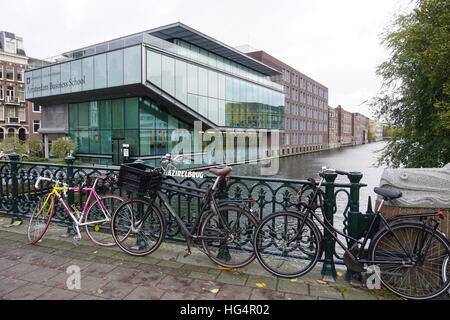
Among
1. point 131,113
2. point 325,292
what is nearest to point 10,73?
point 131,113

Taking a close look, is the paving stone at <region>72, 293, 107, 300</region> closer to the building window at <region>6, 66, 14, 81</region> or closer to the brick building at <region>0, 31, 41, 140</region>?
the brick building at <region>0, 31, 41, 140</region>

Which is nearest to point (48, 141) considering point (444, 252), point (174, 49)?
point (174, 49)

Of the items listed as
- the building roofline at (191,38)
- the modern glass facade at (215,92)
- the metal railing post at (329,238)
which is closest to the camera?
the metal railing post at (329,238)

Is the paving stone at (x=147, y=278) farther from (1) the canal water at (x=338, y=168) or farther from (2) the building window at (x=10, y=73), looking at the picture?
(2) the building window at (x=10, y=73)

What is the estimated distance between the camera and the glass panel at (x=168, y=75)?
23625mm

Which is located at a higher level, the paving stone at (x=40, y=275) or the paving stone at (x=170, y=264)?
the paving stone at (x=40, y=275)

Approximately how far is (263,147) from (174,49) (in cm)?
2454

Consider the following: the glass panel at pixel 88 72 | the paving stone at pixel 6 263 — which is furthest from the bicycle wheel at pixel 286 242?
the glass panel at pixel 88 72

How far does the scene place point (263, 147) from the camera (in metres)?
45.9

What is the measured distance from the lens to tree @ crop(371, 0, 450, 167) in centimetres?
1018

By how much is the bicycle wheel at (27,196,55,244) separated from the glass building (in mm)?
18376

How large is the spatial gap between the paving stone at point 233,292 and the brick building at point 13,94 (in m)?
50.2

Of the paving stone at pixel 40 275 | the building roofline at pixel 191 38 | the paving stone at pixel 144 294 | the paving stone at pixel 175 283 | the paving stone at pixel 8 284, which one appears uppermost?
the building roofline at pixel 191 38
